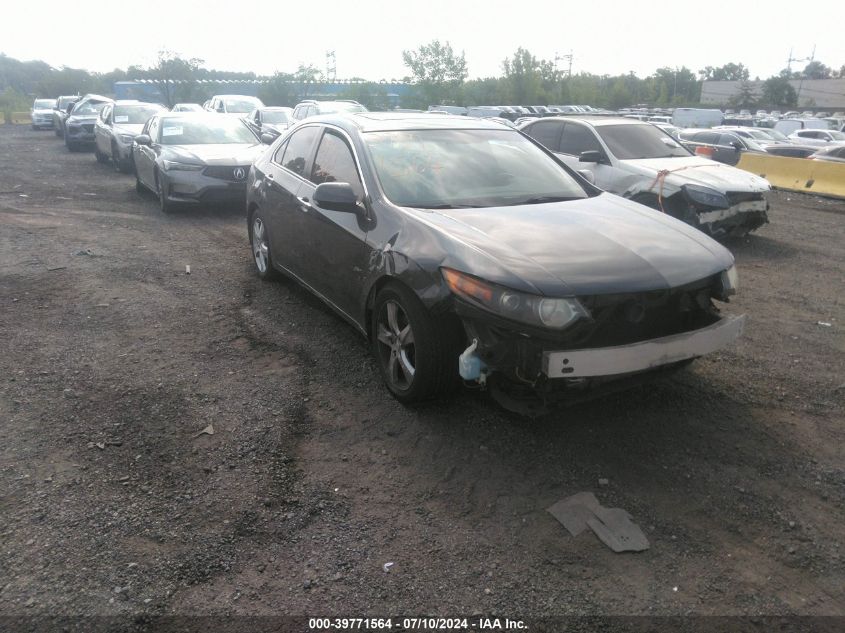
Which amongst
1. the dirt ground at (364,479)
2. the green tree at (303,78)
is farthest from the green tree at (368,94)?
the dirt ground at (364,479)

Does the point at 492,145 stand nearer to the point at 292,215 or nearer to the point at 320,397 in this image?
the point at 292,215

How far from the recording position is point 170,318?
5.86 m

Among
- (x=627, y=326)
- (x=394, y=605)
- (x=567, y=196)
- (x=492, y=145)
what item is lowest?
(x=394, y=605)

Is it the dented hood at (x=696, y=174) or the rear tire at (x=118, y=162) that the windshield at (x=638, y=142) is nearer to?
the dented hood at (x=696, y=174)

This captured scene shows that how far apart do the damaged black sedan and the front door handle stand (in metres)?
0.02

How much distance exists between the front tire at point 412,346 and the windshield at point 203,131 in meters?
8.36

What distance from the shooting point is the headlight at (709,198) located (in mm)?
8492

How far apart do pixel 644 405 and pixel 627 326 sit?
903 mm

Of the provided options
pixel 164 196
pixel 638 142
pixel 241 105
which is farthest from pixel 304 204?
pixel 241 105

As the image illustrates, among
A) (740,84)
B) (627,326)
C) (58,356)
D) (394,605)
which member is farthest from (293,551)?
(740,84)

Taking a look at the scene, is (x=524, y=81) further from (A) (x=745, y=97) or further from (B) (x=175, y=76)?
(B) (x=175, y=76)

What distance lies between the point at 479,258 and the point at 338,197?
4.11 ft

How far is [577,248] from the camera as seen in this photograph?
3719mm

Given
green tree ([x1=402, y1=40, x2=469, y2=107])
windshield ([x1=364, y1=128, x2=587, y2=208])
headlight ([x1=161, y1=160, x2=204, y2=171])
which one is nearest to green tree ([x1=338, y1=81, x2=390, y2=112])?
green tree ([x1=402, y1=40, x2=469, y2=107])
